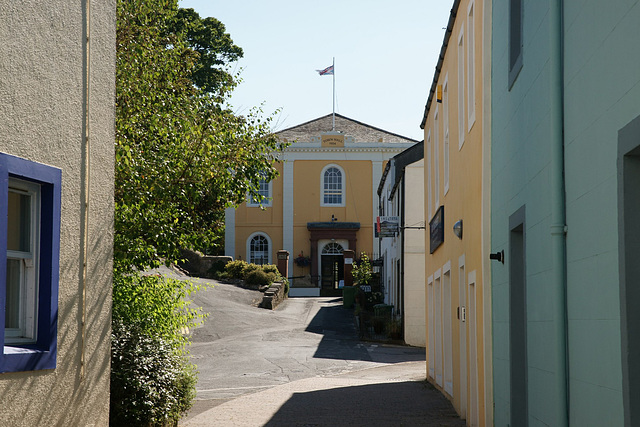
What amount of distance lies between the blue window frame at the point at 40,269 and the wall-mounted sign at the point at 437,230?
30.3ft

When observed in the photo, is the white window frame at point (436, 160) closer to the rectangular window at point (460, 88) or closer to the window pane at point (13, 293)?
the rectangular window at point (460, 88)

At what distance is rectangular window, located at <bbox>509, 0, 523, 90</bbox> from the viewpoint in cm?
827

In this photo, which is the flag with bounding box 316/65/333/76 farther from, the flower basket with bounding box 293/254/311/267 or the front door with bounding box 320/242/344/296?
the flower basket with bounding box 293/254/311/267

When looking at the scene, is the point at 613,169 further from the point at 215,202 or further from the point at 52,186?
the point at 215,202

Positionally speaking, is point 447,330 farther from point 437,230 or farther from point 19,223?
point 19,223

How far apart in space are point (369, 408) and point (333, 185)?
131 feet

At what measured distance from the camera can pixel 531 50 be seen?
288 inches

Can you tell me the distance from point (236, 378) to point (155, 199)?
27.9 feet

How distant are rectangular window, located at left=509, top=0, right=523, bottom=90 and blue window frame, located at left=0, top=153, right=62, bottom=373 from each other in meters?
4.39

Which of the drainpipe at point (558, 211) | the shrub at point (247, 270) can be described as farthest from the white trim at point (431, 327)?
the shrub at point (247, 270)

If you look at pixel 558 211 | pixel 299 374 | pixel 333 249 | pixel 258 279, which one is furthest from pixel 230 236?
pixel 558 211

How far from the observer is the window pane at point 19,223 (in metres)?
6.85

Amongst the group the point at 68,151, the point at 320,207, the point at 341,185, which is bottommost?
the point at 68,151

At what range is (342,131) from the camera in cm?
5434
